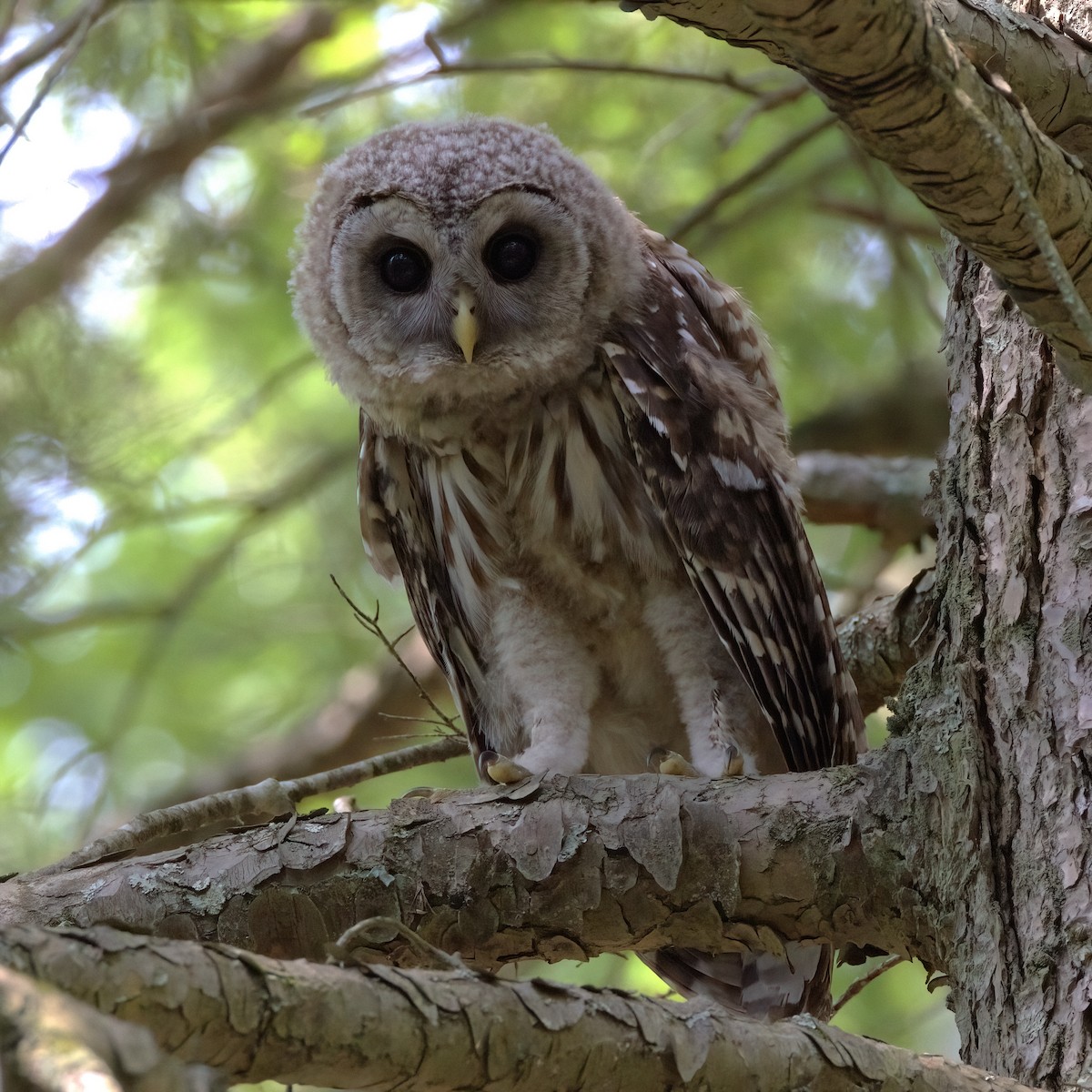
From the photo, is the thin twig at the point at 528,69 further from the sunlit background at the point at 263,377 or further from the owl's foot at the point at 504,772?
the owl's foot at the point at 504,772

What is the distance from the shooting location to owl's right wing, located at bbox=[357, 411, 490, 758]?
147 inches

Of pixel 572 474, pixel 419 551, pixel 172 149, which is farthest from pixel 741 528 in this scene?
pixel 172 149

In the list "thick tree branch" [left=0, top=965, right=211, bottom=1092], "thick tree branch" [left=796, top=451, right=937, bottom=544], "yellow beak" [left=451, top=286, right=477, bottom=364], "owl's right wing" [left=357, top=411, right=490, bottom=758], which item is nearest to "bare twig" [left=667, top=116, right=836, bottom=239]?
"thick tree branch" [left=796, top=451, right=937, bottom=544]

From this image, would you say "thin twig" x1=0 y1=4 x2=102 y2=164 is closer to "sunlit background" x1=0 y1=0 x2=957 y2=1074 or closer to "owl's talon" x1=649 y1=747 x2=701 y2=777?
"sunlit background" x1=0 y1=0 x2=957 y2=1074

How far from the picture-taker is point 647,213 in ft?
16.9

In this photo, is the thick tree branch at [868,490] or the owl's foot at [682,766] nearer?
the owl's foot at [682,766]

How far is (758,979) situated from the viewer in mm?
3318

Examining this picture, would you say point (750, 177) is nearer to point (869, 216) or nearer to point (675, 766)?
point (869, 216)

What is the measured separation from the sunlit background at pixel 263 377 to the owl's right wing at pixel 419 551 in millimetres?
757

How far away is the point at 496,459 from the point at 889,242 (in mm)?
1925

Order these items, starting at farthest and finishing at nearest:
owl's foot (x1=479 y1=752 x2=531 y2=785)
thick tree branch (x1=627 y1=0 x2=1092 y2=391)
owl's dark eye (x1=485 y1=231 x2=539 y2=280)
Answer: owl's dark eye (x1=485 y1=231 x2=539 y2=280) → owl's foot (x1=479 y1=752 x2=531 y2=785) → thick tree branch (x1=627 y1=0 x2=1092 y2=391)

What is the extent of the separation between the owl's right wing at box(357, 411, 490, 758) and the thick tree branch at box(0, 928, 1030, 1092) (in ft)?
6.25

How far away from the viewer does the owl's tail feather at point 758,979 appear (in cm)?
325

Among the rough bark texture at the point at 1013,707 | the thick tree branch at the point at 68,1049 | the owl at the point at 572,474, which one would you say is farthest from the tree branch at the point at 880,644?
the thick tree branch at the point at 68,1049
